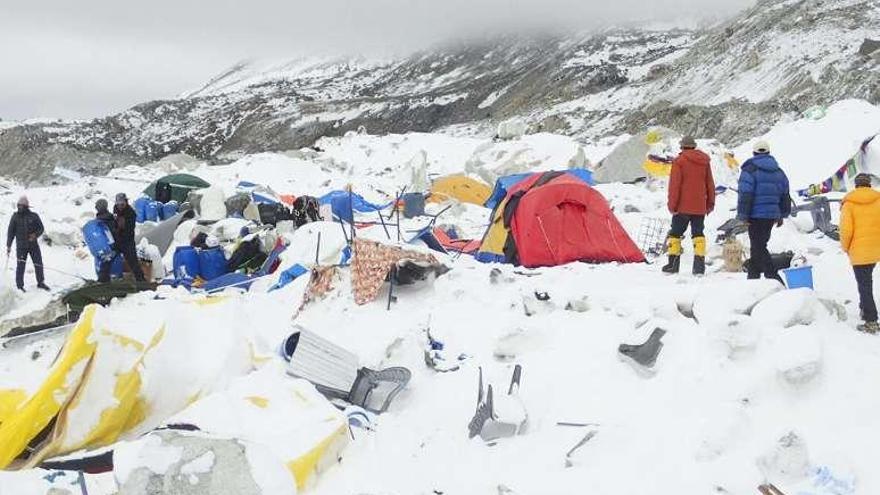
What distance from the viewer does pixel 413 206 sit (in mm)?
13148

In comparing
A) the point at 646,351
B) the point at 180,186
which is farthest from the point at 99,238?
the point at 646,351

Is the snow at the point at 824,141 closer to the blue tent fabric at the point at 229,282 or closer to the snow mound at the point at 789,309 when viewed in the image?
the snow mound at the point at 789,309

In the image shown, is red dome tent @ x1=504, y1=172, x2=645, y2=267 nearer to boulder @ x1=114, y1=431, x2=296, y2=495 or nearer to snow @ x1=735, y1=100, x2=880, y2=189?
boulder @ x1=114, y1=431, x2=296, y2=495

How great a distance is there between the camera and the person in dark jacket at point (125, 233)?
28.5 ft

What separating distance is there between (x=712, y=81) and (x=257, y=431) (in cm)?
3269

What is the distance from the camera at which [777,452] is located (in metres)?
3.43

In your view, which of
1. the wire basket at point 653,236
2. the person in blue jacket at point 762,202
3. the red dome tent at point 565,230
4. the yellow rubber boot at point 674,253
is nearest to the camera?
the person in blue jacket at point 762,202

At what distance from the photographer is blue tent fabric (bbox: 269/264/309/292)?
25.7 ft

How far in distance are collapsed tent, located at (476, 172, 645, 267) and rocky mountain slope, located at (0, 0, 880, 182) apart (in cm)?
1527

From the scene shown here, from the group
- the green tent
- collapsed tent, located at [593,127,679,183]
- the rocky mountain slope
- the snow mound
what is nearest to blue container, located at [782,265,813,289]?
the snow mound

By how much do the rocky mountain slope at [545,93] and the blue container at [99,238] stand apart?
60.7 feet

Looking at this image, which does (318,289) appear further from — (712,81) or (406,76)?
(406,76)

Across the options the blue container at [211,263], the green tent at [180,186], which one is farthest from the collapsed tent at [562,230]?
the green tent at [180,186]

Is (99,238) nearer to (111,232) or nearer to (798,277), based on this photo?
(111,232)
